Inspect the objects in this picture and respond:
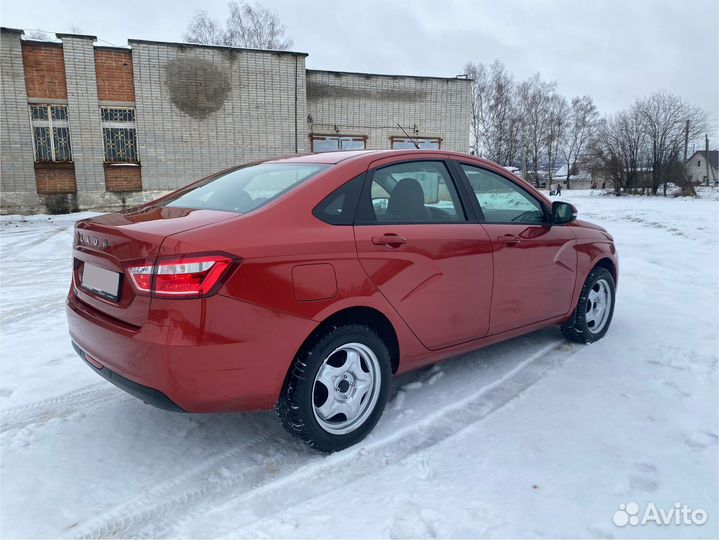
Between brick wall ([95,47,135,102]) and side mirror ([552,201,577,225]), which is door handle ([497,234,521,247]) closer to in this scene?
side mirror ([552,201,577,225])

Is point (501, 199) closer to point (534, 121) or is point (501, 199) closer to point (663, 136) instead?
point (663, 136)

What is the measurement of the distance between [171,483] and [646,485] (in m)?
2.25

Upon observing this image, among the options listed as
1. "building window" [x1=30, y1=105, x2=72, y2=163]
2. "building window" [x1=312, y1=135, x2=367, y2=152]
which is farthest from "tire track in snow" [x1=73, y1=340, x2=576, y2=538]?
"building window" [x1=30, y1=105, x2=72, y2=163]

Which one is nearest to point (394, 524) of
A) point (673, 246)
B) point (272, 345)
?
point (272, 345)

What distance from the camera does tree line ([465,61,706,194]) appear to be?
2695cm

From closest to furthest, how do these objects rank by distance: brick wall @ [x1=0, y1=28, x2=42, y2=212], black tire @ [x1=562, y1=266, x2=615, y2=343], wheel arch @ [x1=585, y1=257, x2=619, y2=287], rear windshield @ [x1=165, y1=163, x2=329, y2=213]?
rear windshield @ [x1=165, y1=163, x2=329, y2=213] < black tire @ [x1=562, y1=266, x2=615, y2=343] < wheel arch @ [x1=585, y1=257, x2=619, y2=287] < brick wall @ [x1=0, y1=28, x2=42, y2=212]

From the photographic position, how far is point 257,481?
2416 millimetres

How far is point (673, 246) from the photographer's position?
8953 millimetres

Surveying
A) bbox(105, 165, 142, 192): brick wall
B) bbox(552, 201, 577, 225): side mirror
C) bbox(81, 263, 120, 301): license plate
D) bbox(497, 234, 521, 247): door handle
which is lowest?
bbox(81, 263, 120, 301): license plate

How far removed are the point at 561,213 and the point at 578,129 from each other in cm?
6056

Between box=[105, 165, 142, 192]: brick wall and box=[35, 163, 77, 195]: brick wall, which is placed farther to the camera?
box=[105, 165, 142, 192]: brick wall

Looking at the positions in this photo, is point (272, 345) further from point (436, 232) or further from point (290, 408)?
point (436, 232)

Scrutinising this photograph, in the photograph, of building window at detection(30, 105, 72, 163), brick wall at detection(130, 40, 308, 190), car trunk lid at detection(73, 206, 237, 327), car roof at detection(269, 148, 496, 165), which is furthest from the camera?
brick wall at detection(130, 40, 308, 190)

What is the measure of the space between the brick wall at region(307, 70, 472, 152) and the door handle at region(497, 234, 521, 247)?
51.2ft
